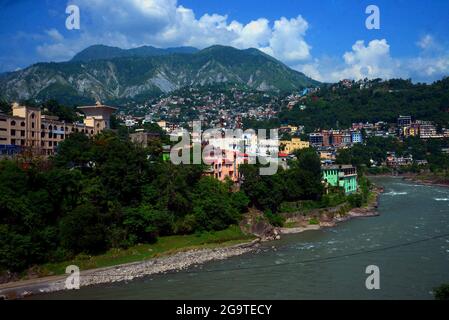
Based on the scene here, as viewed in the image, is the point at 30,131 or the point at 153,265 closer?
the point at 153,265

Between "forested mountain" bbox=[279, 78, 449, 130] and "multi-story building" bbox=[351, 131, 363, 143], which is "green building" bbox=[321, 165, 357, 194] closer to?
"multi-story building" bbox=[351, 131, 363, 143]

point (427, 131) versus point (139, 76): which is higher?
point (139, 76)

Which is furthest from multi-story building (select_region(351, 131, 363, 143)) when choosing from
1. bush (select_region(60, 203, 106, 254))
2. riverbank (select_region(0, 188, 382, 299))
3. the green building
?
bush (select_region(60, 203, 106, 254))

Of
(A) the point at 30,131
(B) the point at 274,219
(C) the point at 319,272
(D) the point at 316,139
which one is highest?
(D) the point at 316,139

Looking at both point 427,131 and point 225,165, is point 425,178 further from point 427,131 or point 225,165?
point 225,165

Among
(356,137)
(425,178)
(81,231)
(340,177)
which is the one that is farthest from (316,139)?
(81,231)

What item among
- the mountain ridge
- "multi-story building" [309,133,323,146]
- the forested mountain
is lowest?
"multi-story building" [309,133,323,146]
